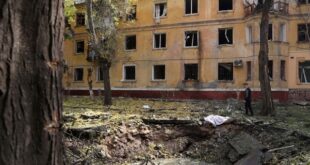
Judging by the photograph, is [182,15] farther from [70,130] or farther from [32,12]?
[32,12]

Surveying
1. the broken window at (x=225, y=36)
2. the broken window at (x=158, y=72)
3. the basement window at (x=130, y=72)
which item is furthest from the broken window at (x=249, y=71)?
the basement window at (x=130, y=72)

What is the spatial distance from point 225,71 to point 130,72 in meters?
9.83

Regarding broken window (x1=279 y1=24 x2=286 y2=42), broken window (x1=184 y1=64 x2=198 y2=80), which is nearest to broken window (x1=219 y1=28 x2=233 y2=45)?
broken window (x1=184 y1=64 x2=198 y2=80)

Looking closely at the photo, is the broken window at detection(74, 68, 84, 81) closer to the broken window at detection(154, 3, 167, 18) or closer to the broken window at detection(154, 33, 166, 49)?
the broken window at detection(154, 33, 166, 49)

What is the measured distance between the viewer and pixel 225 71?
38656mm

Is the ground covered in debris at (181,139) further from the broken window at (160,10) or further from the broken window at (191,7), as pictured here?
the broken window at (160,10)

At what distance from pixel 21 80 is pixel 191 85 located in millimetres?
37156

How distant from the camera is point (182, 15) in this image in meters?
40.8

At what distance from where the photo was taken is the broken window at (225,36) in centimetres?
3856

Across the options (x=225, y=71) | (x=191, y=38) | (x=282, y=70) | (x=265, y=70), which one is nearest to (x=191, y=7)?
(x=191, y=38)

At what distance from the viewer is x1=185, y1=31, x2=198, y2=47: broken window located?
132ft

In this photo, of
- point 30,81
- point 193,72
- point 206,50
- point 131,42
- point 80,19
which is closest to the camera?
point 30,81

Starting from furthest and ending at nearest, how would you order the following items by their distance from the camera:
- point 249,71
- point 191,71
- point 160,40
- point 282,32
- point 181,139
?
point 160,40, point 191,71, point 249,71, point 282,32, point 181,139

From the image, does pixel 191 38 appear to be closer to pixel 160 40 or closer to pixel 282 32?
pixel 160 40
